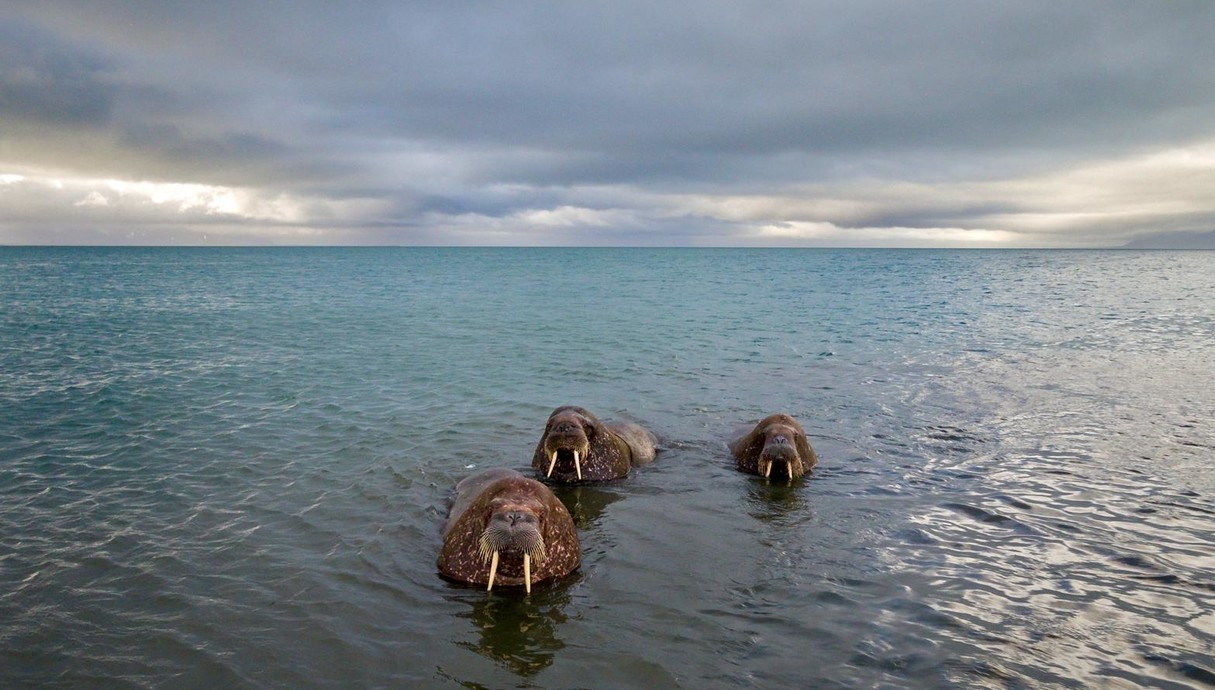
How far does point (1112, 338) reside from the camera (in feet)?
107

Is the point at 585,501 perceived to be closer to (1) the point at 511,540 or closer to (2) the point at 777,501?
(2) the point at 777,501

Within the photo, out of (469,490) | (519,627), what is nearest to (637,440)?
(469,490)

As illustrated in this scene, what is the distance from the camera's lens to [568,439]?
12234mm

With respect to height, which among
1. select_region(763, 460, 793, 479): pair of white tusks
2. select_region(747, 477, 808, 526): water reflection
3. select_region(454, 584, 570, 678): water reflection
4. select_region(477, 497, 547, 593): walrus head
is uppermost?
select_region(477, 497, 547, 593): walrus head

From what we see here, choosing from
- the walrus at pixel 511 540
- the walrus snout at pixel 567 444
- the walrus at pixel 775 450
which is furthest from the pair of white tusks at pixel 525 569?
the walrus at pixel 775 450

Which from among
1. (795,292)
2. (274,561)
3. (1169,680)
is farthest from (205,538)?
(795,292)

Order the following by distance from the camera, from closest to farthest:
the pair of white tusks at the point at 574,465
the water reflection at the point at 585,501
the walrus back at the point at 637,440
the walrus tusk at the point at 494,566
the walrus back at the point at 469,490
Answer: the walrus tusk at the point at 494,566
the walrus back at the point at 469,490
the water reflection at the point at 585,501
the pair of white tusks at the point at 574,465
the walrus back at the point at 637,440

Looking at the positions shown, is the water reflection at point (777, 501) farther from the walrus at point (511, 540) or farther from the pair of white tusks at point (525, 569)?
the pair of white tusks at point (525, 569)

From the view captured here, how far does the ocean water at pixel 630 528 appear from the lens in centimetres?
713

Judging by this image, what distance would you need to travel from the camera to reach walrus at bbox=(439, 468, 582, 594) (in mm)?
8133

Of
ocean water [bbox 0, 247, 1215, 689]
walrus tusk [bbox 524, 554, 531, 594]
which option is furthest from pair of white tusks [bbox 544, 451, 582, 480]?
walrus tusk [bbox 524, 554, 531, 594]

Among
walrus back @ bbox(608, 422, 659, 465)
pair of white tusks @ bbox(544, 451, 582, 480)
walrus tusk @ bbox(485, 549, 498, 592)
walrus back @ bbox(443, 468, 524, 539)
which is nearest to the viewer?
walrus tusk @ bbox(485, 549, 498, 592)

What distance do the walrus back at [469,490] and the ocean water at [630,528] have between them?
421 millimetres

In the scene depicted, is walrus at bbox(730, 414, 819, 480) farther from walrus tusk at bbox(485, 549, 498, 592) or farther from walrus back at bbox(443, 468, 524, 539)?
walrus tusk at bbox(485, 549, 498, 592)
